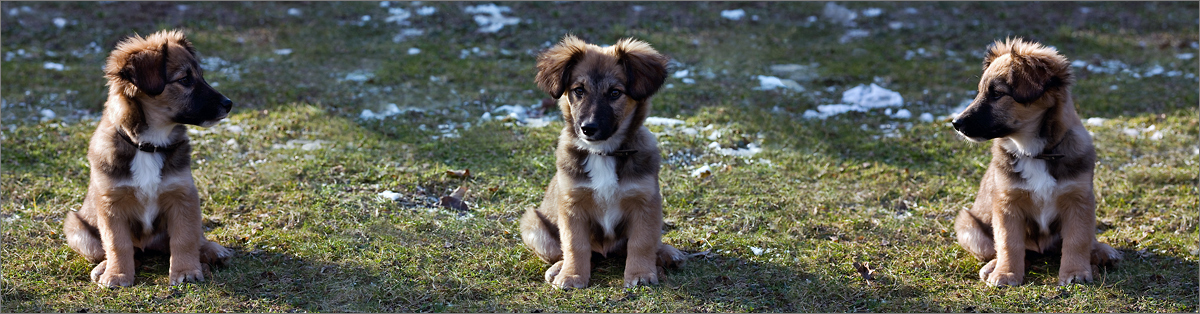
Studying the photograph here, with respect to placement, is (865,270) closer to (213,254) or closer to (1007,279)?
(1007,279)

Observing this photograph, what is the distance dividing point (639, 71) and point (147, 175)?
2.90m

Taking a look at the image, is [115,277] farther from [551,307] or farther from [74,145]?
[74,145]

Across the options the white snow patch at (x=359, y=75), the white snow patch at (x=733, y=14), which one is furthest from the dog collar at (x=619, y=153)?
the white snow patch at (x=733, y=14)

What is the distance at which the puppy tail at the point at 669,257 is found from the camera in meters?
5.93

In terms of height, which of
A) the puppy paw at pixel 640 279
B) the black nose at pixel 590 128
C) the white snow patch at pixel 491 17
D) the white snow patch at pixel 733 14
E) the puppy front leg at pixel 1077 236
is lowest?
the white snow patch at pixel 491 17

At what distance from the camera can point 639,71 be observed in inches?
211

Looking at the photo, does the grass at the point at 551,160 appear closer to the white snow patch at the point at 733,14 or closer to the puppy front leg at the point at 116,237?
the puppy front leg at the point at 116,237

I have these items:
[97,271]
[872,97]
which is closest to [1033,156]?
[872,97]

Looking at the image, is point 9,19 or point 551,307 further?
point 9,19

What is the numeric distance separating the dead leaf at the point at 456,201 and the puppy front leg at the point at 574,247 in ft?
6.07

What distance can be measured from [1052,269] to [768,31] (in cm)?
820

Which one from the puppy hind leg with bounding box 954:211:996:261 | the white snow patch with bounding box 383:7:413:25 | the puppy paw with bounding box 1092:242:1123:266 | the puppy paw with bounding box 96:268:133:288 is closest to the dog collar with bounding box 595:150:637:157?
the puppy hind leg with bounding box 954:211:996:261

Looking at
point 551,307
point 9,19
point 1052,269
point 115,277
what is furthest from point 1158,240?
point 9,19

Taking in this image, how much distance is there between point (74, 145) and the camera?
866cm
